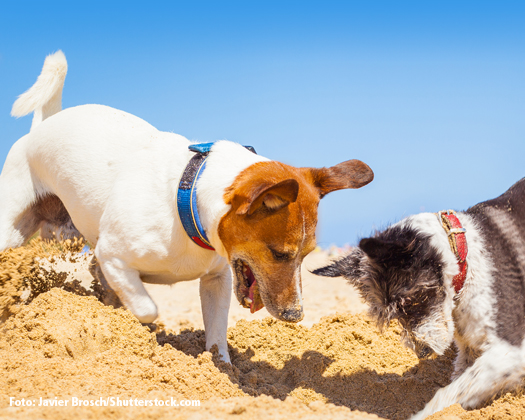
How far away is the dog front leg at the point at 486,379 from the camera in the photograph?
280 cm

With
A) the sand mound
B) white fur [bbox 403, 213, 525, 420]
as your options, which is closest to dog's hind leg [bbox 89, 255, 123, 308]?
the sand mound

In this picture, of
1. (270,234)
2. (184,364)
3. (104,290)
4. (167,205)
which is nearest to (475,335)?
(270,234)

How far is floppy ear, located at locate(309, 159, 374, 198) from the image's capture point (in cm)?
333

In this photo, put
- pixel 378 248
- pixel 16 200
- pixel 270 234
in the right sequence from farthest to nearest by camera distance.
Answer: pixel 16 200, pixel 270 234, pixel 378 248

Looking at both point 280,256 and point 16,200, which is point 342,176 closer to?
point 280,256

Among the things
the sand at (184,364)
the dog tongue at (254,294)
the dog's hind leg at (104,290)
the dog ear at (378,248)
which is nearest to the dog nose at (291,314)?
the dog tongue at (254,294)

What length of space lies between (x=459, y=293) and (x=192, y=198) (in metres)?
1.74

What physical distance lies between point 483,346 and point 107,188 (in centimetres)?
284

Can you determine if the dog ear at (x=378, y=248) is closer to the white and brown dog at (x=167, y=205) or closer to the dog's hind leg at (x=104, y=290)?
the white and brown dog at (x=167, y=205)

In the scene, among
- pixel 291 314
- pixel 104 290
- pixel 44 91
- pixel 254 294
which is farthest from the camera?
pixel 44 91

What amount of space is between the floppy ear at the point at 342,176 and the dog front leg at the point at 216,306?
1192 mm

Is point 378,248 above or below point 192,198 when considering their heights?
below

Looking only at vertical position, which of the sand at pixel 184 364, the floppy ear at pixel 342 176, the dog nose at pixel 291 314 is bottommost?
the sand at pixel 184 364

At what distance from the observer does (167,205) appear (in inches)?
140
